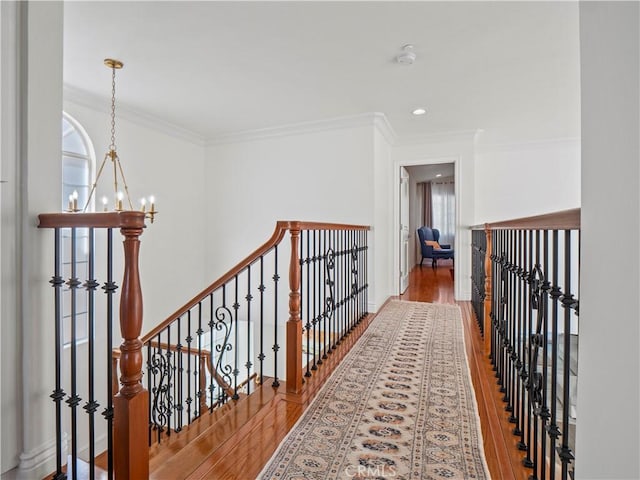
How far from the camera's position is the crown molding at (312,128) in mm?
4273

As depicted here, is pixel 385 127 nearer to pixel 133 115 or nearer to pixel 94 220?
pixel 133 115

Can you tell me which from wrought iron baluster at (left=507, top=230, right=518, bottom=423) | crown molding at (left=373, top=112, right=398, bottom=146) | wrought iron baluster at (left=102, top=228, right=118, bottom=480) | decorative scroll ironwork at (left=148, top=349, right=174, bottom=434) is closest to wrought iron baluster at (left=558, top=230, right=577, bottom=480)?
wrought iron baluster at (left=507, top=230, right=518, bottom=423)

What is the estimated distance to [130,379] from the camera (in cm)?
120

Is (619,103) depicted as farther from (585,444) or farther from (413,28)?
(413,28)

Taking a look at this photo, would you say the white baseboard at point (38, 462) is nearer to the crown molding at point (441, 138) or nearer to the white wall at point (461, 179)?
the white wall at point (461, 179)

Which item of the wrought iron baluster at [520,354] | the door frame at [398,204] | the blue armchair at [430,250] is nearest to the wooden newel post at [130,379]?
the wrought iron baluster at [520,354]

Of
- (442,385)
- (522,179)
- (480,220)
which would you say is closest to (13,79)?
(442,385)

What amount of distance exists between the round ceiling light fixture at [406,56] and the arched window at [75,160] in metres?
3.28

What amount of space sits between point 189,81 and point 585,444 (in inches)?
147

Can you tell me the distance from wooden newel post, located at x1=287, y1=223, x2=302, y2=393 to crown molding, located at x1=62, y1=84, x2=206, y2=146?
3.06 metres

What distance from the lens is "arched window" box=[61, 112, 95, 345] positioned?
3670mm

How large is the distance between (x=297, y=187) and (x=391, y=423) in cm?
347

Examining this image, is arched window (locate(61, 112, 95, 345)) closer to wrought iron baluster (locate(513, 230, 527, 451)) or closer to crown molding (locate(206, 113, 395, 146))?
crown molding (locate(206, 113, 395, 146))

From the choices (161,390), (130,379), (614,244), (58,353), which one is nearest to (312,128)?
(161,390)
